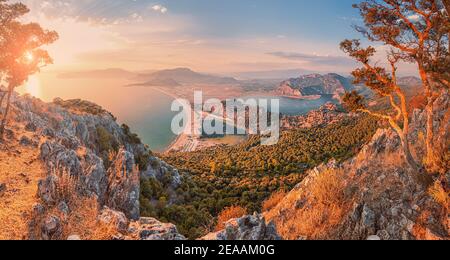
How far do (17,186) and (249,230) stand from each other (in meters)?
9.10

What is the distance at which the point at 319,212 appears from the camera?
9953mm

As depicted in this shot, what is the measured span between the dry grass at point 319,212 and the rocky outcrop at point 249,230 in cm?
191

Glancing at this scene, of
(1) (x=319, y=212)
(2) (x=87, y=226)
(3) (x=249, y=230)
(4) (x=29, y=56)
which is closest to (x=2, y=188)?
(2) (x=87, y=226)

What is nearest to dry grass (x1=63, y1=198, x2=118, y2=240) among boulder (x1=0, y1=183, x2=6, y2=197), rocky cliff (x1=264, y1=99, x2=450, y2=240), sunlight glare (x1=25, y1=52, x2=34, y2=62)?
boulder (x1=0, y1=183, x2=6, y2=197)

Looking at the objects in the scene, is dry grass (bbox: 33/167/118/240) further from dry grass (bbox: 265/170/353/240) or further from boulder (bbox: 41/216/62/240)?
dry grass (bbox: 265/170/353/240)

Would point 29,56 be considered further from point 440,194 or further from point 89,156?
point 440,194

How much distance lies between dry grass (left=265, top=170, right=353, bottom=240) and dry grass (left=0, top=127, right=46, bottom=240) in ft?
25.7

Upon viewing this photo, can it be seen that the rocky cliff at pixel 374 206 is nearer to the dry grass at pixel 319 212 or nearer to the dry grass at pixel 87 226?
the dry grass at pixel 319 212

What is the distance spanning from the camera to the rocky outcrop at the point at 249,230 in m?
7.43

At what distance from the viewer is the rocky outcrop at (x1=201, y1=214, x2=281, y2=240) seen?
293 inches

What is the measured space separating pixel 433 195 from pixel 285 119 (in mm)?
131917

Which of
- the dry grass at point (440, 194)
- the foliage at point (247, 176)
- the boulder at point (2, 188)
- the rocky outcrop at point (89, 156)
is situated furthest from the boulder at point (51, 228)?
the dry grass at point (440, 194)

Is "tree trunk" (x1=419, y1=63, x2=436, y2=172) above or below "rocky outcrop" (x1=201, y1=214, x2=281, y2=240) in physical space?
above
